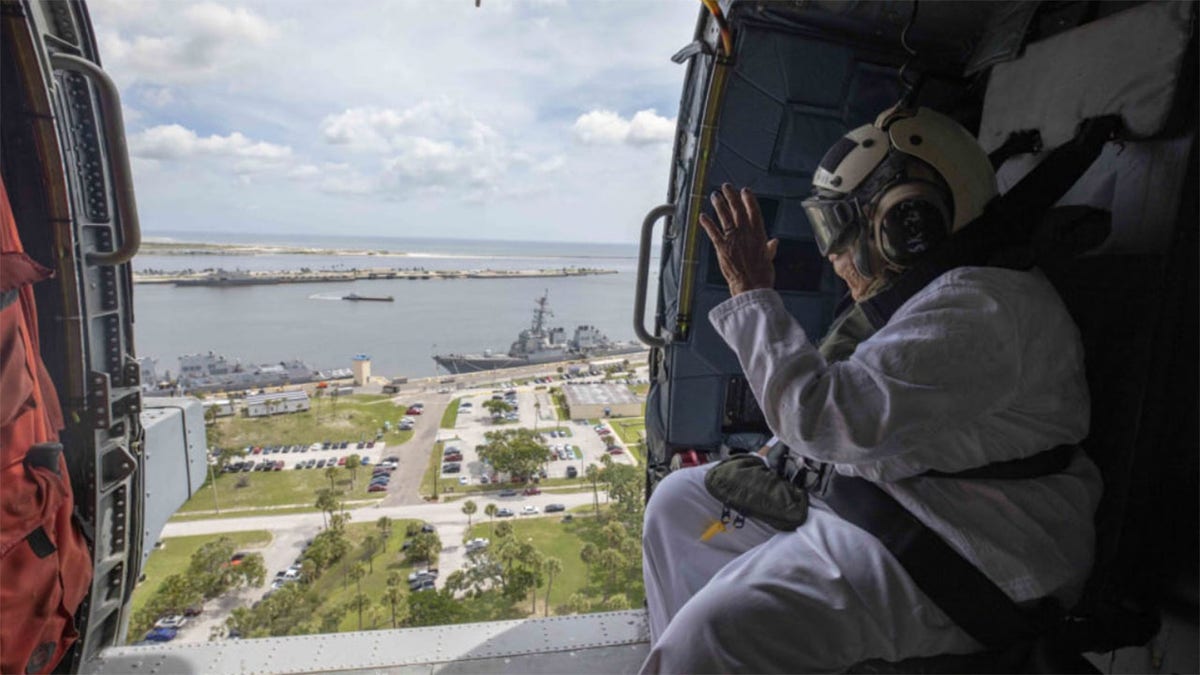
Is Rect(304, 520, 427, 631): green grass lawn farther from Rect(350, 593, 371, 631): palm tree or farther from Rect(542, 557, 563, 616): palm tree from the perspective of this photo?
Rect(542, 557, 563, 616): palm tree

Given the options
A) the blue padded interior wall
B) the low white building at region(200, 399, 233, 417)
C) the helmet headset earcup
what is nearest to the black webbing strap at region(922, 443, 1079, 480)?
the helmet headset earcup

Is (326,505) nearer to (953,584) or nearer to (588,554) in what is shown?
(588,554)

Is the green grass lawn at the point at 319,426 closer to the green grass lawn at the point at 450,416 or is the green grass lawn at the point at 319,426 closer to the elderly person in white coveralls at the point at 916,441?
the green grass lawn at the point at 450,416

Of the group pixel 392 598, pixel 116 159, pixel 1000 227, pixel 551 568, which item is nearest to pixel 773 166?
pixel 1000 227

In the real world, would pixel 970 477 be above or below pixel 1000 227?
below

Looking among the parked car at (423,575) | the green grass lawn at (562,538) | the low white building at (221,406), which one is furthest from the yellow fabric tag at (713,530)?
the low white building at (221,406)

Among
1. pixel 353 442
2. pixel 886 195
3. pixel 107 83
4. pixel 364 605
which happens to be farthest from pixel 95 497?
pixel 353 442
